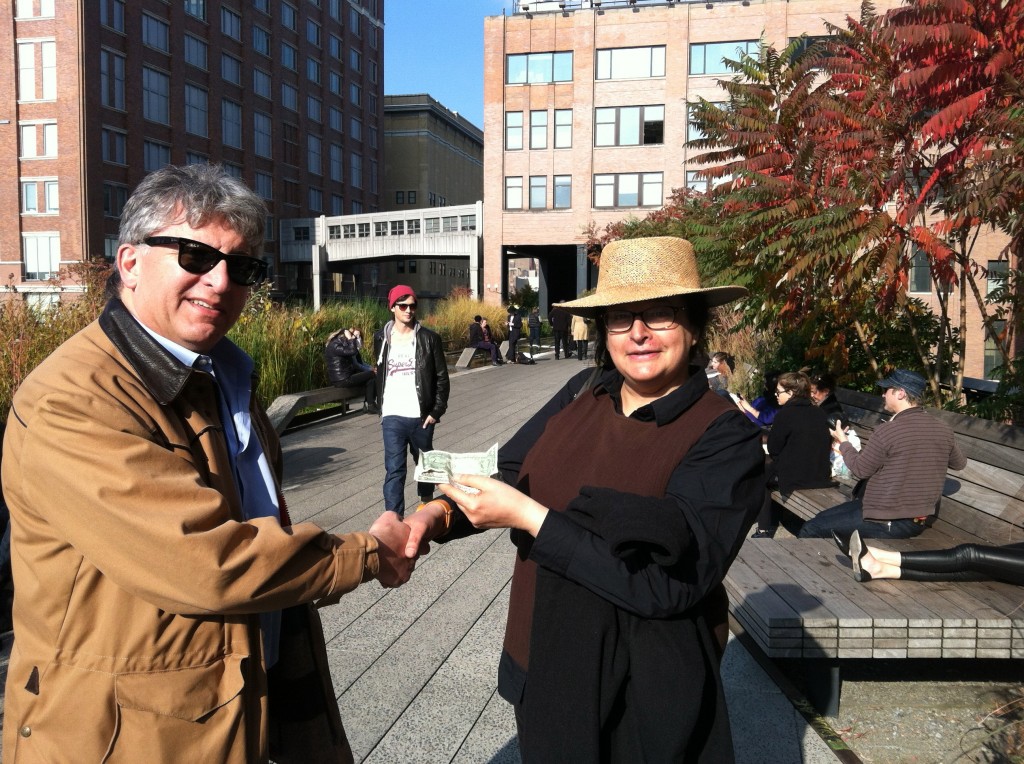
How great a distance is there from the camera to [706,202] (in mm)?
13258

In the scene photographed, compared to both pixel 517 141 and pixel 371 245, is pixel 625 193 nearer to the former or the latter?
pixel 517 141

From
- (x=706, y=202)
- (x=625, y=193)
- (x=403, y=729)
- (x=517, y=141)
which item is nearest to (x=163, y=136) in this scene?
(x=517, y=141)

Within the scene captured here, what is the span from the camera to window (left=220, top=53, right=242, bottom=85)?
188 ft

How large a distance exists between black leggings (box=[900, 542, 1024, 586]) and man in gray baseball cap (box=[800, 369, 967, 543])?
0.74 meters

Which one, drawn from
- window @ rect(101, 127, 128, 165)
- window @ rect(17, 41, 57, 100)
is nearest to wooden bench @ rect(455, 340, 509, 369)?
window @ rect(101, 127, 128, 165)

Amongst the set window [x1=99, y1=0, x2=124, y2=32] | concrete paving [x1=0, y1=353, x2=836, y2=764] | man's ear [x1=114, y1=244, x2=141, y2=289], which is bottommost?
concrete paving [x1=0, y1=353, x2=836, y2=764]

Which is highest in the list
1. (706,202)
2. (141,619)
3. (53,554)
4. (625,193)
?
(625,193)

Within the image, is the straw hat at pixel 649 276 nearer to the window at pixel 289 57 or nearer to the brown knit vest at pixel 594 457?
the brown knit vest at pixel 594 457

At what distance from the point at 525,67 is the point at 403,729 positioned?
46.1m

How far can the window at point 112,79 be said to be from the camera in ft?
155

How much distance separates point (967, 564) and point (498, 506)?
12.1 feet

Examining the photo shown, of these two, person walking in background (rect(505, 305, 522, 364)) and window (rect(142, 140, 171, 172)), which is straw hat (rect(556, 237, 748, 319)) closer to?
person walking in background (rect(505, 305, 522, 364))

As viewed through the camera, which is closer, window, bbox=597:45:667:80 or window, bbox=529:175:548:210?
window, bbox=597:45:667:80

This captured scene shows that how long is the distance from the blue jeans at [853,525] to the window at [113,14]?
5079 cm
